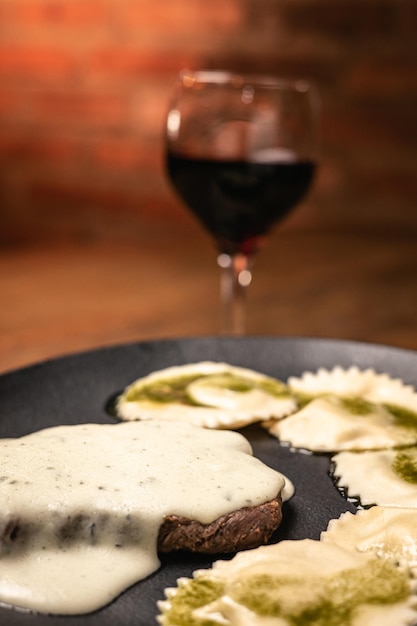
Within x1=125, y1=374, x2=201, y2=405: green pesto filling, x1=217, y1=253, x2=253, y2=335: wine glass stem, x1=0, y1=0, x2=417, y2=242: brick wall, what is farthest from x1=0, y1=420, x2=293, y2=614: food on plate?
x1=0, y1=0, x2=417, y2=242: brick wall

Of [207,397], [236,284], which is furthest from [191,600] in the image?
[236,284]

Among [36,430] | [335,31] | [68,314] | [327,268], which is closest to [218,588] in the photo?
[36,430]

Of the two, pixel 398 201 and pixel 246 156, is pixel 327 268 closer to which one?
pixel 398 201

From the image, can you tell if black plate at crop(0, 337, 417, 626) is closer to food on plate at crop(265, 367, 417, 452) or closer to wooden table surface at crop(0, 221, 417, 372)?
food on plate at crop(265, 367, 417, 452)

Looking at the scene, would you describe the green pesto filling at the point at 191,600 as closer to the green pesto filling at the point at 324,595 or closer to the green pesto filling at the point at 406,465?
the green pesto filling at the point at 324,595

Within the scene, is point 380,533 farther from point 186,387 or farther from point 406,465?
point 186,387

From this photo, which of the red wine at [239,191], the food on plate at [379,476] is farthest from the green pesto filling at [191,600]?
the red wine at [239,191]

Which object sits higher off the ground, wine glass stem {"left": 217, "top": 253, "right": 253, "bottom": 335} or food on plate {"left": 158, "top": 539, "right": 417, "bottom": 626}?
wine glass stem {"left": 217, "top": 253, "right": 253, "bottom": 335}
